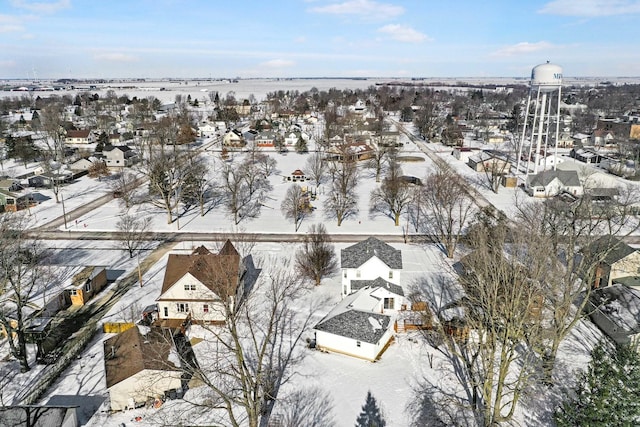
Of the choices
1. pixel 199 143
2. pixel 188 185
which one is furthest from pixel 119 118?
pixel 188 185

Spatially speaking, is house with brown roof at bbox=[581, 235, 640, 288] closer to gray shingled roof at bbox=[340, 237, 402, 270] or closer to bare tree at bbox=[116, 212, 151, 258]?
gray shingled roof at bbox=[340, 237, 402, 270]

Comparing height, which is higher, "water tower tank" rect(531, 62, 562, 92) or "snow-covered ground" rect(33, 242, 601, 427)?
"water tower tank" rect(531, 62, 562, 92)

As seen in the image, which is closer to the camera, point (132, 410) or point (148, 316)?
point (132, 410)

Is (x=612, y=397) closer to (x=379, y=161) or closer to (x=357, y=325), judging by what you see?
(x=357, y=325)

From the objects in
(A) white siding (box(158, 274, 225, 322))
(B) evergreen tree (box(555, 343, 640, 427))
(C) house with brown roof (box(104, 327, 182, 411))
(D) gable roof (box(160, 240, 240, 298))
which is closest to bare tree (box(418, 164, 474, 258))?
(D) gable roof (box(160, 240, 240, 298))

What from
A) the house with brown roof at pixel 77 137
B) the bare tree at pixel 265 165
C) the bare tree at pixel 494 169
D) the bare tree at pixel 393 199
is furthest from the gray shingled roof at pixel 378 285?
the house with brown roof at pixel 77 137

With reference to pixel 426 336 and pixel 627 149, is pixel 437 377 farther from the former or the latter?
pixel 627 149
